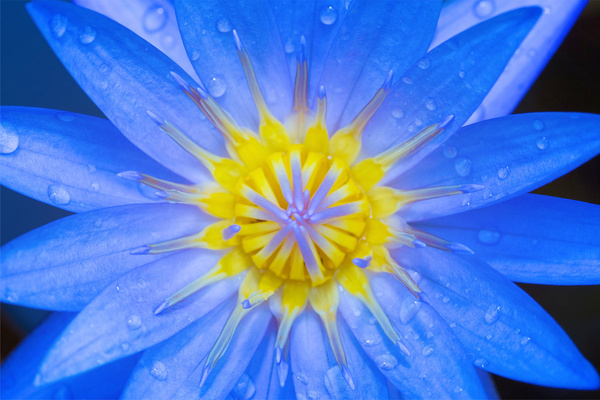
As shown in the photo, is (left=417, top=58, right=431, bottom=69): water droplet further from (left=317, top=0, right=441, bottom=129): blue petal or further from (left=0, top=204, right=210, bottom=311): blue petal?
(left=0, top=204, right=210, bottom=311): blue petal

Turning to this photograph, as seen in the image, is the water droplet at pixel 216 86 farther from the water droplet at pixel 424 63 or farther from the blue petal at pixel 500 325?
the blue petal at pixel 500 325

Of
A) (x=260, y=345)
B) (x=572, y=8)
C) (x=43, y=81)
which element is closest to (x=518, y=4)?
(x=572, y=8)

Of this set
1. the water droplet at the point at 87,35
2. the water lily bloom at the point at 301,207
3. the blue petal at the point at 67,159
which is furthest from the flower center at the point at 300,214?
the water droplet at the point at 87,35

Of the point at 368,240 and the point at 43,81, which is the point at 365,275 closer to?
the point at 368,240

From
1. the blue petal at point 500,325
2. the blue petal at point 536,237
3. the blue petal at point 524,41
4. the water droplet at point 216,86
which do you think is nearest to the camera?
the blue petal at point 500,325

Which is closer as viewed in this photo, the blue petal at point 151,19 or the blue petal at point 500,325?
the blue petal at point 500,325

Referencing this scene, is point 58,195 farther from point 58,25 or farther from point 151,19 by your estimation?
point 151,19

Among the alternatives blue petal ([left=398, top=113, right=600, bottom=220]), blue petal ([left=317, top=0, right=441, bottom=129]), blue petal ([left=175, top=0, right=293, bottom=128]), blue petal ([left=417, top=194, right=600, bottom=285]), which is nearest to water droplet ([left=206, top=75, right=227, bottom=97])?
blue petal ([left=175, top=0, right=293, bottom=128])
